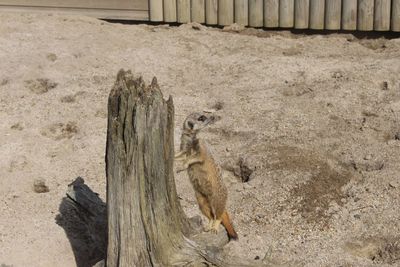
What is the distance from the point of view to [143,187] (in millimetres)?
4199

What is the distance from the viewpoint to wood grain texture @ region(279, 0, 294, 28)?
797 centimetres

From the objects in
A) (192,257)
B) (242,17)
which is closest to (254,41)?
(242,17)

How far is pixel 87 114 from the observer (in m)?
6.76

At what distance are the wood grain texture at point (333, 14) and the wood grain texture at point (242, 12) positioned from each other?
0.80 meters

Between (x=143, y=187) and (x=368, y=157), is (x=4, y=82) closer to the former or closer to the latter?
(x=368, y=157)

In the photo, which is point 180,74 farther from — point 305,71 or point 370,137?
point 370,137

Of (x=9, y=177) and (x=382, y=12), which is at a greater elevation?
(x=382, y=12)

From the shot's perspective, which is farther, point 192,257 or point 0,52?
point 0,52

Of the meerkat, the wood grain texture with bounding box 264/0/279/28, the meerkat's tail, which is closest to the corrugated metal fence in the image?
the wood grain texture with bounding box 264/0/279/28

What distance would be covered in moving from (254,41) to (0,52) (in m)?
2.43

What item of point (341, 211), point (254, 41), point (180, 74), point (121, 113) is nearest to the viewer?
point (121, 113)

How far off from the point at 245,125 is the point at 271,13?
201 cm

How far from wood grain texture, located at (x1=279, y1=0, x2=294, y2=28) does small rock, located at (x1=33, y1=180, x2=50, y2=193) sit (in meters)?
3.24

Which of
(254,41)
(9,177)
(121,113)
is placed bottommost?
(9,177)
